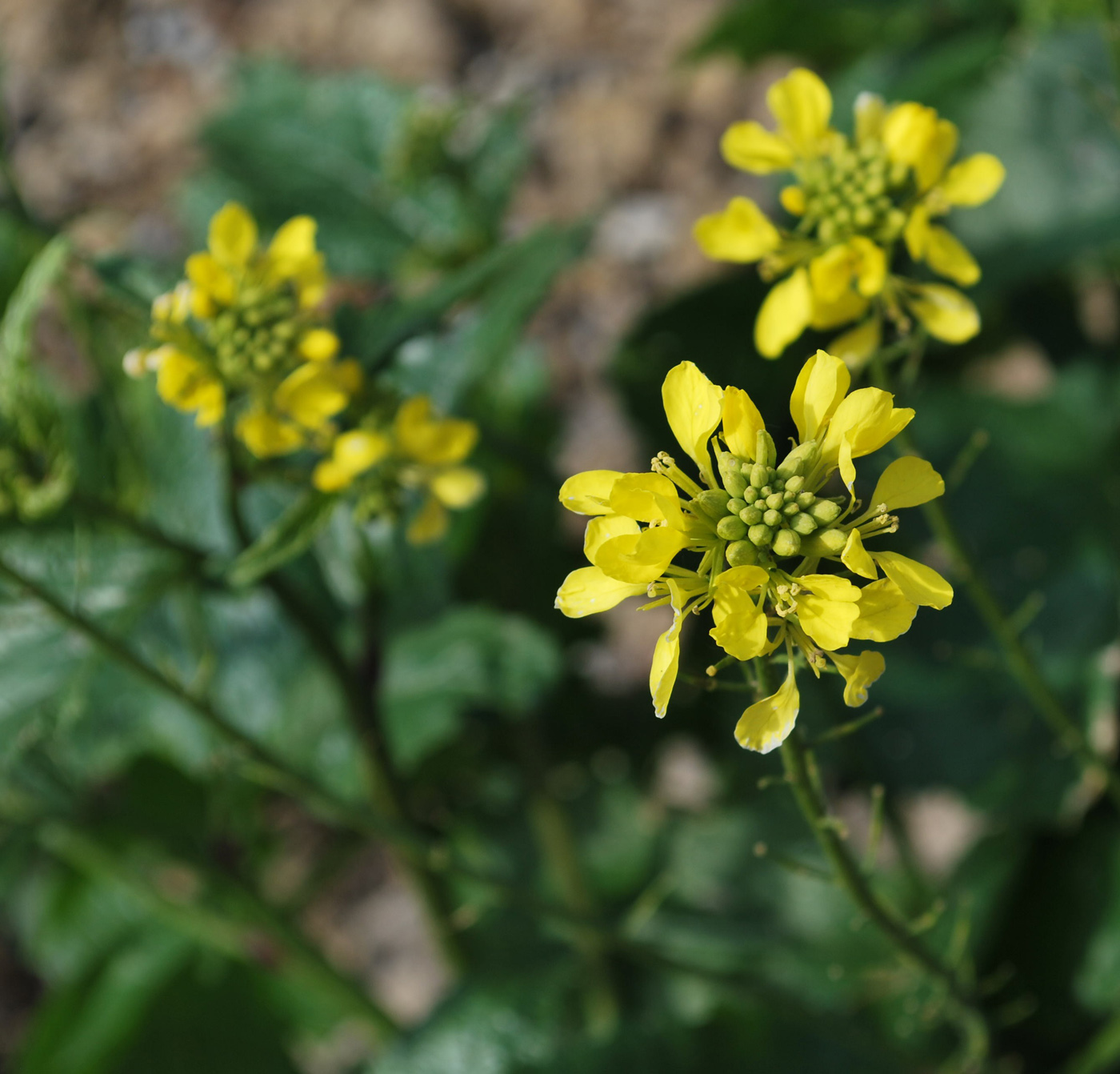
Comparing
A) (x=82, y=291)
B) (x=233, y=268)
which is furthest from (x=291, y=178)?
(x=233, y=268)

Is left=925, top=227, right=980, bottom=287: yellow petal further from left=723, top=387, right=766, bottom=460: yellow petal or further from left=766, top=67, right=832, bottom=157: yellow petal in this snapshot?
left=723, top=387, right=766, bottom=460: yellow petal

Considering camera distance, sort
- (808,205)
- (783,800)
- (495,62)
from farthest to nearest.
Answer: (495,62) → (783,800) → (808,205)

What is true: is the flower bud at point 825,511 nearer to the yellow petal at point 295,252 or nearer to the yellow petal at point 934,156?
the yellow petal at point 934,156

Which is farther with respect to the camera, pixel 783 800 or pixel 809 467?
pixel 783 800

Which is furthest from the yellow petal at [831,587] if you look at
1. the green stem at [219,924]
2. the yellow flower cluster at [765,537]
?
the green stem at [219,924]

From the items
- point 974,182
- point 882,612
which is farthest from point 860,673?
point 974,182

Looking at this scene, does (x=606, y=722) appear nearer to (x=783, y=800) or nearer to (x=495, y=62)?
(x=783, y=800)
